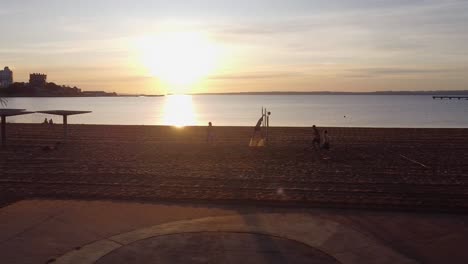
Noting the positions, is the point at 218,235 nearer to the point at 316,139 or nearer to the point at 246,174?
the point at 246,174

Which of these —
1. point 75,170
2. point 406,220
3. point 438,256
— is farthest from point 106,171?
point 438,256

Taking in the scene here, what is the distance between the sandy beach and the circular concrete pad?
3222mm

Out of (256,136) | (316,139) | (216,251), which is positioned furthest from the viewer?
(256,136)

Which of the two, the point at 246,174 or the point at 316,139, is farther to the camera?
the point at 316,139

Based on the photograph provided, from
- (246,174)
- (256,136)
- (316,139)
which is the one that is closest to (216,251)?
(246,174)

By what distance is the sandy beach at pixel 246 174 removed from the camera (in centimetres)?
1251

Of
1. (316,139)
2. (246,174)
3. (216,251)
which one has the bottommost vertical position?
(216,251)

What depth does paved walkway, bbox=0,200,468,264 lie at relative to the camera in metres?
7.86

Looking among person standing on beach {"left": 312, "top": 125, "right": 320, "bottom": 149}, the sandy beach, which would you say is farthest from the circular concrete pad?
person standing on beach {"left": 312, "top": 125, "right": 320, "bottom": 149}

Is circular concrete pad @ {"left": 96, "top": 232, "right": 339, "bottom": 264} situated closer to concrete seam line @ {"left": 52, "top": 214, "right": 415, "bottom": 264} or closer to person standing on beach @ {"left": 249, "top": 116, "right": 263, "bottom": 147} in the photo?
concrete seam line @ {"left": 52, "top": 214, "right": 415, "bottom": 264}

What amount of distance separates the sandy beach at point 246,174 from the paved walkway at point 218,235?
1.05 meters

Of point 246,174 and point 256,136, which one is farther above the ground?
point 256,136

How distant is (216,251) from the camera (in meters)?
8.00

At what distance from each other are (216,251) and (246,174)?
8342 millimetres
